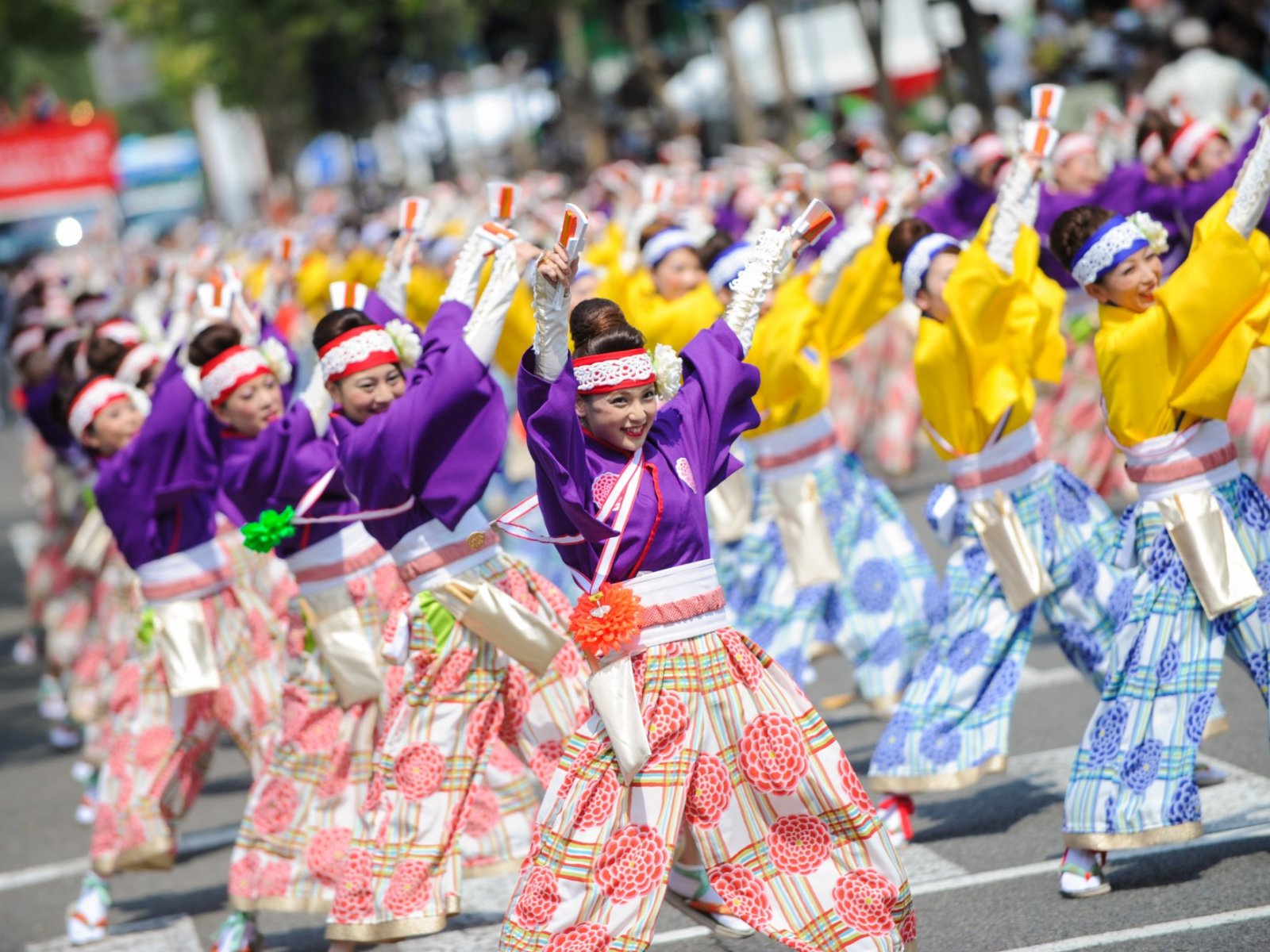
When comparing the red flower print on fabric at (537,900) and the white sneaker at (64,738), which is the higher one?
the red flower print on fabric at (537,900)

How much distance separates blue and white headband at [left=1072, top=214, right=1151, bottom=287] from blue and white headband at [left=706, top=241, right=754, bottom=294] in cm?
228

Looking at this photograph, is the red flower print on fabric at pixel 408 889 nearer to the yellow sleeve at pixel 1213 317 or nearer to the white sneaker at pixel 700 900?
the white sneaker at pixel 700 900

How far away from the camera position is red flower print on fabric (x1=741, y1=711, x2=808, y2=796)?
4.76m

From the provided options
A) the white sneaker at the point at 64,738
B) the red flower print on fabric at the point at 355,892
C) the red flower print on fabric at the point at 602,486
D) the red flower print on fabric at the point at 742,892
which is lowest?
the white sneaker at the point at 64,738

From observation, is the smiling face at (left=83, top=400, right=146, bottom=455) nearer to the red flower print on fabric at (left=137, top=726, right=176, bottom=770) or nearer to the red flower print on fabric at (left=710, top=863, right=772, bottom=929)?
the red flower print on fabric at (left=137, top=726, right=176, bottom=770)

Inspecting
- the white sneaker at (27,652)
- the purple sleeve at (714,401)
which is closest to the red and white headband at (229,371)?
the purple sleeve at (714,401)

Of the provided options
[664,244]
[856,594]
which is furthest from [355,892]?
[664,244]

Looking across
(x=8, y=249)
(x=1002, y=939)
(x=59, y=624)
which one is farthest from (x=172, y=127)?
(x=1002, y=939)

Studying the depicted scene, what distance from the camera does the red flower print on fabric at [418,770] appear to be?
5.75 m

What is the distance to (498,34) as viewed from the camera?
29.9 metres

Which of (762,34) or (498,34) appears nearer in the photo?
(498,34)

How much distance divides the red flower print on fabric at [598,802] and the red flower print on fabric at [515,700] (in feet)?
3.79

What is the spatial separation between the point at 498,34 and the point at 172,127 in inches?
3245

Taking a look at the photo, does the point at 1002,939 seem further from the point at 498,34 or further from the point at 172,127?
the point at 172,127
